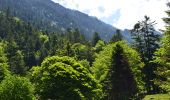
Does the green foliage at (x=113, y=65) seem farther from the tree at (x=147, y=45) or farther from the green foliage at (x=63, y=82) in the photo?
the green foliage at (x=63, y=82)

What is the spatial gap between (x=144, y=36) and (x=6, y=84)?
33415 mm

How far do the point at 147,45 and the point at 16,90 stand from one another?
3170 cm

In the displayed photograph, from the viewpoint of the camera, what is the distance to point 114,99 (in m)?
68.4

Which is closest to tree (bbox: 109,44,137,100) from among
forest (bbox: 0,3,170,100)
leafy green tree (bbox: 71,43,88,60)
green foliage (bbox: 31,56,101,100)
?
forest (bbox: 0,3,170,100)

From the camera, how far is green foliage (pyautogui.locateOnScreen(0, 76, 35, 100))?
5697cm

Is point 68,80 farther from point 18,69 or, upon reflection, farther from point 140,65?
point 18,69

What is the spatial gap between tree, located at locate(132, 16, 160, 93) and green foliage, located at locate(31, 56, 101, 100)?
2131cm

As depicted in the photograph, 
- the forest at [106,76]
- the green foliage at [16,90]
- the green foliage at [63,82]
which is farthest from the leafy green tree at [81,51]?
the green foliage at [63,82]

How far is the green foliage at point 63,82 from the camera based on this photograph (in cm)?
5400

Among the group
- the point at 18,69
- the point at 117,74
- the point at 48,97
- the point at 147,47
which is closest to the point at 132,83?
the point at 117,74

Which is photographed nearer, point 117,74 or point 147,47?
point 117,74

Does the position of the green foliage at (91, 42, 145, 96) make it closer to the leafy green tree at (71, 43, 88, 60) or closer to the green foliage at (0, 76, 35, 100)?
the green foliage at (0, 76, 35, 100)

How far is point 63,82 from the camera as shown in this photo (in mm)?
54531

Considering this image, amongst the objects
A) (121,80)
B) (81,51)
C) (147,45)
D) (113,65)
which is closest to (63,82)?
(121,80)
